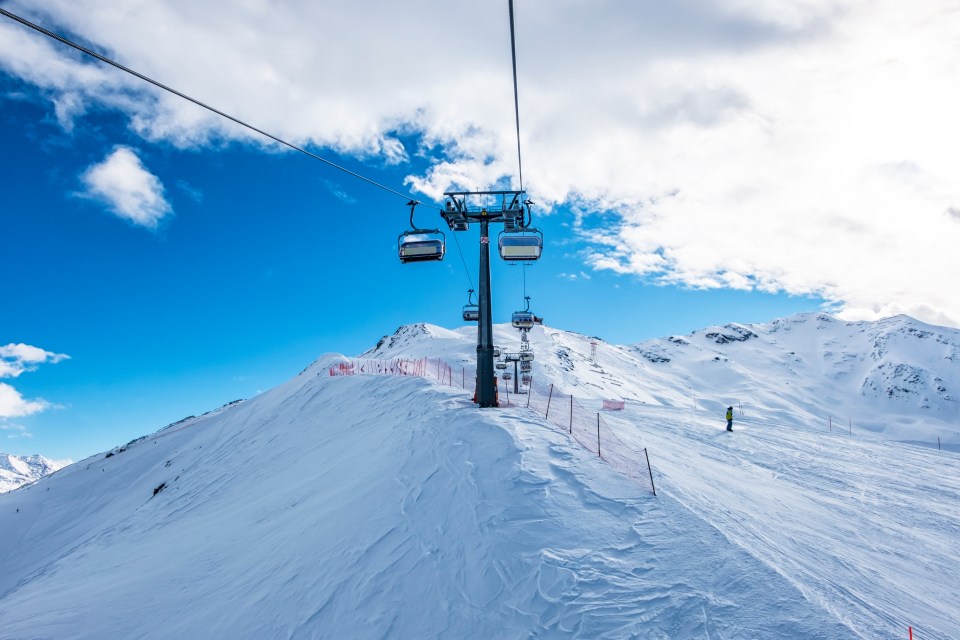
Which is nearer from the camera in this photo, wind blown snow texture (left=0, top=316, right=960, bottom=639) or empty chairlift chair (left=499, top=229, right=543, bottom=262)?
wind blown snow texture (left=0, top=316, right=960, bottom=639)

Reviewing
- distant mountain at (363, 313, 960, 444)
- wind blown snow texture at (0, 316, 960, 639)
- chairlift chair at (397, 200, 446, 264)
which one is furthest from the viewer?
distant mountain at (363, 313, 960, 444)

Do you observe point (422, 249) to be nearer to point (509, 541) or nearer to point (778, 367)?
point (509, 541)

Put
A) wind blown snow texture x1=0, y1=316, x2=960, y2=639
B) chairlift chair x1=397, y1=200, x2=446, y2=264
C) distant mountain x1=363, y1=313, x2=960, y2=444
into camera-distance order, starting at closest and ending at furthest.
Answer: wind blown snow texture x1=0, y1=316, x2=960, y2=639
chairlift chair x1=397, y1=200, x2=446, y2=264
distant mountain x1=363, y1=313, x2=960, y2=444

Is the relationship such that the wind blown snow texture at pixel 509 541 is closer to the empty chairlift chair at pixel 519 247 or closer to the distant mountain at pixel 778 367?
the empty chairlift chair at pixel 519 247

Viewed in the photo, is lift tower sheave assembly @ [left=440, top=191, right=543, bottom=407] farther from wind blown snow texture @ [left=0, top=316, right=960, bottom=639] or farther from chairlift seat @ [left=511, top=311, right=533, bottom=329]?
chairlift seat @ [left=511, top=311, right=533, bottom=329]

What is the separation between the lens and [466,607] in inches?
257

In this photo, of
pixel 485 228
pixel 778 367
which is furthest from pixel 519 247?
pixel 778 367

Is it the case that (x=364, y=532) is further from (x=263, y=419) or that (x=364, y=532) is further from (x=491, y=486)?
(x=263, y=419)

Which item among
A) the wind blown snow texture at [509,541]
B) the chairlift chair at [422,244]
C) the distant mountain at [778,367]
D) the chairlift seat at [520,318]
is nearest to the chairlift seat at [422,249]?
the chairlift chair at [422,244]

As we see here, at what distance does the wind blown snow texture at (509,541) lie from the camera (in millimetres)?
6188

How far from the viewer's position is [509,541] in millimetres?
7531

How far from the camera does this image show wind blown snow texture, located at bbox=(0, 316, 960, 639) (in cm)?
619

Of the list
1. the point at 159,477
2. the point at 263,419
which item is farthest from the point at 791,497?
the point at 159,477

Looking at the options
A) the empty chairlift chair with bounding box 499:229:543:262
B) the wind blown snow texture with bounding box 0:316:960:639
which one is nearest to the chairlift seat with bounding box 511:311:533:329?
the wind blown snow texture with bounding box 0:316:960:639
